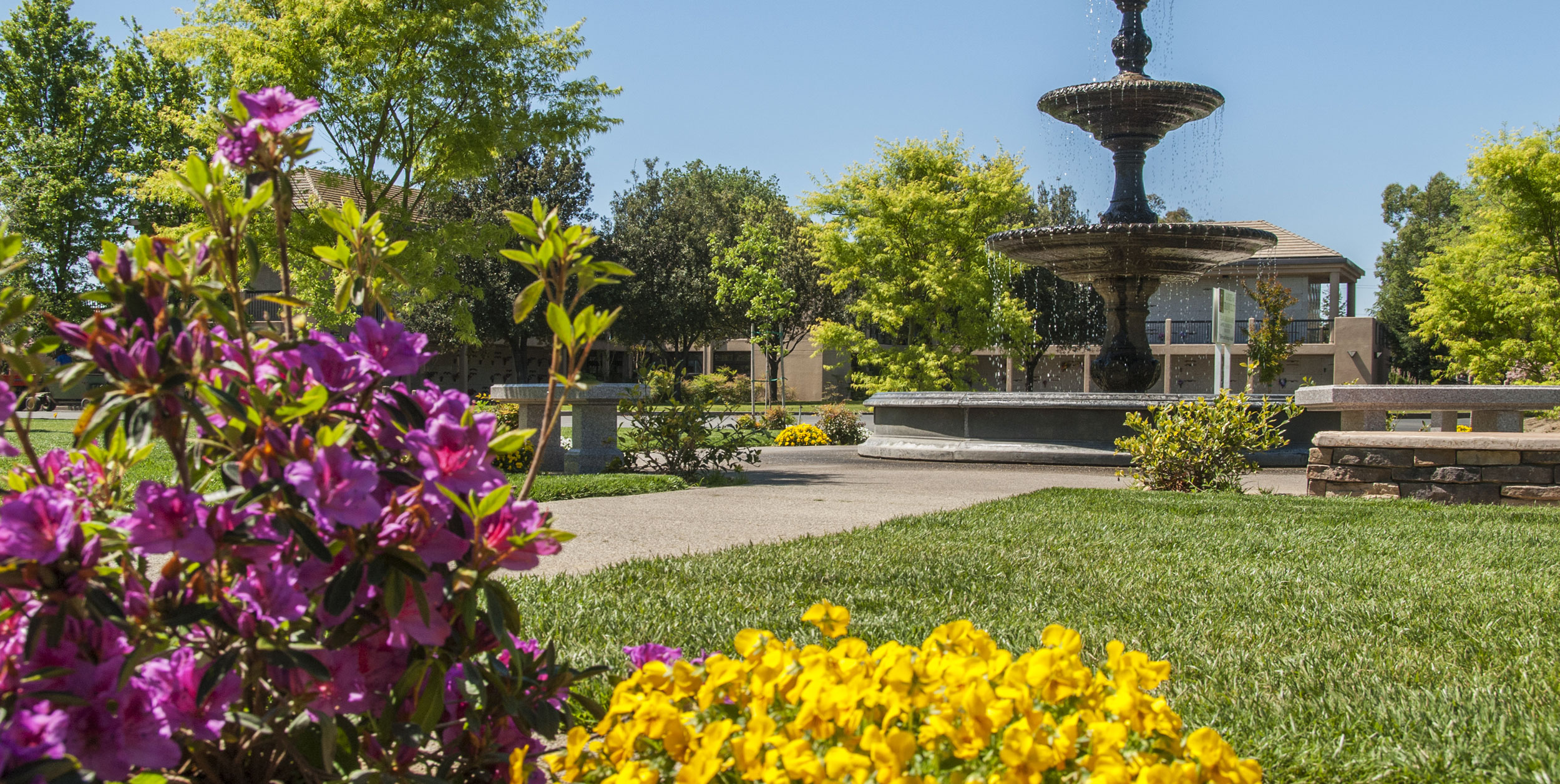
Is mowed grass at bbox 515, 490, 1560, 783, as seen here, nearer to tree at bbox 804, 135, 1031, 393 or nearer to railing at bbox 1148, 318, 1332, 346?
tree at bbox 804, 135, 1031, 393

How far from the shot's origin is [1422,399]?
9.07 metres

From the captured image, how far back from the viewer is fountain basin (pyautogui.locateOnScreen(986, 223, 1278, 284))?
1287cm

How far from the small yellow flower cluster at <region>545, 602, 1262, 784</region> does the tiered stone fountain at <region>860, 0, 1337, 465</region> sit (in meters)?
11.6

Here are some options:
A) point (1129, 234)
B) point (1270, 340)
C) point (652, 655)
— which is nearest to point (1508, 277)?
point (1270, 340)

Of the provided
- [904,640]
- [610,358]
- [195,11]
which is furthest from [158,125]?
[904,640]

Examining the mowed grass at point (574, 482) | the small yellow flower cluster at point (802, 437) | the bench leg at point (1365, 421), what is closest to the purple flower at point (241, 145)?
the mowed grass at point (574, 482)

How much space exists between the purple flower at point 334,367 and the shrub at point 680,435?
9.28 metres

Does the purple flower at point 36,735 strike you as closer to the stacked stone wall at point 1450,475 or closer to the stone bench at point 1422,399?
the stacked stone wall at point 1450,475

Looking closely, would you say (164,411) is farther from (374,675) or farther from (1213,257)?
(1213,257)

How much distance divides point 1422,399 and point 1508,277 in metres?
16.9

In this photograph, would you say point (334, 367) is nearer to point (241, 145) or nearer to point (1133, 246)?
point (241, 145)

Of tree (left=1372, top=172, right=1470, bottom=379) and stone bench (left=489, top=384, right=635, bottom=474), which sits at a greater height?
tree (left=1372, top=172, right=1470, bottom=379)

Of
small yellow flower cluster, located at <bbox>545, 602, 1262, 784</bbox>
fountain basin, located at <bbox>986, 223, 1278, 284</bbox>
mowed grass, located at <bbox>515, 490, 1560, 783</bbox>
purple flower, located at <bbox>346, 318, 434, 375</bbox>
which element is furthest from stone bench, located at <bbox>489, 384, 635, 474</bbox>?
purple flower, located at <bbox>346, 318, 434, 375</bbox>

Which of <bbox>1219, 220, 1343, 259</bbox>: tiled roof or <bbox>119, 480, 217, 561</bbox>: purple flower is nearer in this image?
<bbox>119, 480, 217, 561</bbox>: purple flower
